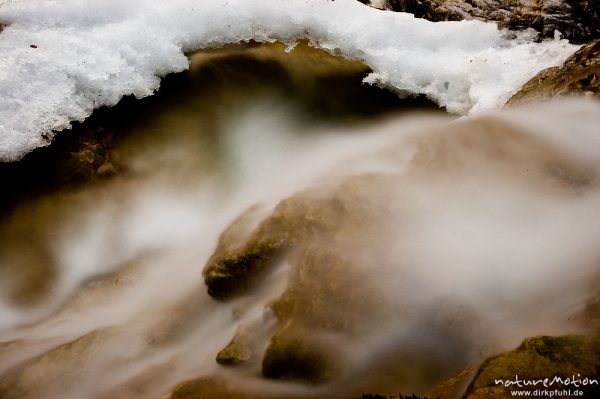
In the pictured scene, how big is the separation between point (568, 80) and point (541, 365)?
18.1 feet

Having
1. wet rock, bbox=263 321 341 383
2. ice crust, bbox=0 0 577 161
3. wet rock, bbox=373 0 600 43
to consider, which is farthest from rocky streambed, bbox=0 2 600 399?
wet rock, bbox=373 0 600 43

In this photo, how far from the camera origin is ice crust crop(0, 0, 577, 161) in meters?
6.47

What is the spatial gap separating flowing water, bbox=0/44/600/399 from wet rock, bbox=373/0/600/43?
318 centimetres

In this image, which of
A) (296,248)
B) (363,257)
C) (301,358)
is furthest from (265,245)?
(301,358)

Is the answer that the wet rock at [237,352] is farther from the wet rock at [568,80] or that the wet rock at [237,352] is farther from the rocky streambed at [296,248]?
the wet rock at [568,80]

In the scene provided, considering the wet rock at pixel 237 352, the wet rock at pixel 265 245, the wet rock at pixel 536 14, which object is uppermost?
the wet rock at pixel 536 14

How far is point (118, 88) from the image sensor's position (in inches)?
276

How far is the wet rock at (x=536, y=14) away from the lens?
9148mm

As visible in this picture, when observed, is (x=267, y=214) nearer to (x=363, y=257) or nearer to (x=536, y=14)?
(x=363, y=257)

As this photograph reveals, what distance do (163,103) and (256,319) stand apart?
447 cm

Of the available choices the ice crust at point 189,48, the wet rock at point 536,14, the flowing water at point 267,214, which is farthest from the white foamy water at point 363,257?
the wet rock at point 536,14

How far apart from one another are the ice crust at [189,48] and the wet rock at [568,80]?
0.45m

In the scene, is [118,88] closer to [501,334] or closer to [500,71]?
[501,334]

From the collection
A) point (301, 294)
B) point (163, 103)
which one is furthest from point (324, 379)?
point (163, 103)
